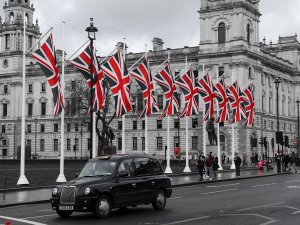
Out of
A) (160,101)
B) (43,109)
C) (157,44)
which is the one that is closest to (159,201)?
(160,101)

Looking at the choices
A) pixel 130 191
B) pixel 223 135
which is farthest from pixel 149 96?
pixel 223 135

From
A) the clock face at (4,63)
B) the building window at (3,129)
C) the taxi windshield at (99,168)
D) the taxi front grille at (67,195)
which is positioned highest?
the clock face at (4,63)

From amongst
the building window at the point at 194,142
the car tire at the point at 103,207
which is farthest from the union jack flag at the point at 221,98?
the building window at the point at 194,142

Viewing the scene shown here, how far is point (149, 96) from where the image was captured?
1503 inches

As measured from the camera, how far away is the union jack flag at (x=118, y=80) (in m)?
33.4

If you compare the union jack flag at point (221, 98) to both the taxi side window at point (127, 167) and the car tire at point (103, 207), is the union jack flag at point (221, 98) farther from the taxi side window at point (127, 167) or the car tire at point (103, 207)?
the car tire at point (103, 207)

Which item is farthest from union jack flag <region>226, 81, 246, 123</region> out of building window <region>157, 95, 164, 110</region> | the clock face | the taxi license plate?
the clock face

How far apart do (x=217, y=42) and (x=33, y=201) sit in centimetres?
7519

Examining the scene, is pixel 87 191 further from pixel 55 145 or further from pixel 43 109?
pixel 43 109

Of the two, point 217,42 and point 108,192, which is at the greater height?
point 217,42

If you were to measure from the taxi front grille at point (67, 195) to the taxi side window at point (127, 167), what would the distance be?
79.6 inches

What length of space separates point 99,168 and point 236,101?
107ft

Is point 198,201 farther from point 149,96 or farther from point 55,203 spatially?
point 149,96

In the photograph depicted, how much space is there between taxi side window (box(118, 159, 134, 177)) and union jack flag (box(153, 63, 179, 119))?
2148 cm
